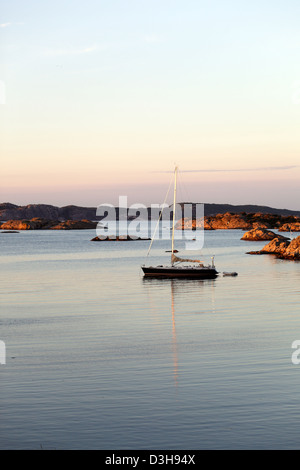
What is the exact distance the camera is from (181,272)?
6681 cm

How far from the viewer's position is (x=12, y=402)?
1903 cm

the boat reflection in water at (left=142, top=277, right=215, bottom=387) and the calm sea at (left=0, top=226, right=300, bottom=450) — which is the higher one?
the calm sea at (left=0, top=226, right=300, bottom=450)

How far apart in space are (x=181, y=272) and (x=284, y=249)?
134ft

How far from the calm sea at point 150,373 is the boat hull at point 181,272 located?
660 inches

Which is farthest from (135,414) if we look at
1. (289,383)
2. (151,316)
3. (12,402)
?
(151,316)

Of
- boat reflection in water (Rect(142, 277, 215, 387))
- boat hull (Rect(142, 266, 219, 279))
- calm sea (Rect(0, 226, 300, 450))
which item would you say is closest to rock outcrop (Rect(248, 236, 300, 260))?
boat hull (Rect(142, 266, 219, 279))

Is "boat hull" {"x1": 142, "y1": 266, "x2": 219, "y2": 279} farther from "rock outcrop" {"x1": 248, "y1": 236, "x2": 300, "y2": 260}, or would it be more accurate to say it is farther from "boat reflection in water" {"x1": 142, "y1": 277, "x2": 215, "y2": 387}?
"rock outcrop" {"x1": 248, "y1": 236, "x2": 300, "y2": 260}

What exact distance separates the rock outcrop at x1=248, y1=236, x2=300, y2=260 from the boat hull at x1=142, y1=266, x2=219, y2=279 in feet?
105

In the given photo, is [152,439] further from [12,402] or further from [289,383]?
[289,383]

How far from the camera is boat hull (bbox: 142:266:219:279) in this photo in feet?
218

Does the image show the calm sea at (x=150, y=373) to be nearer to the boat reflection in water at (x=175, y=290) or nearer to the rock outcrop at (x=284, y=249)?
the boat reflection in water at (x=175, y=290)

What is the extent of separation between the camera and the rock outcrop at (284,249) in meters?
96.0

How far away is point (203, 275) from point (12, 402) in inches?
1932

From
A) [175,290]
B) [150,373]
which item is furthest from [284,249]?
[150,373]
